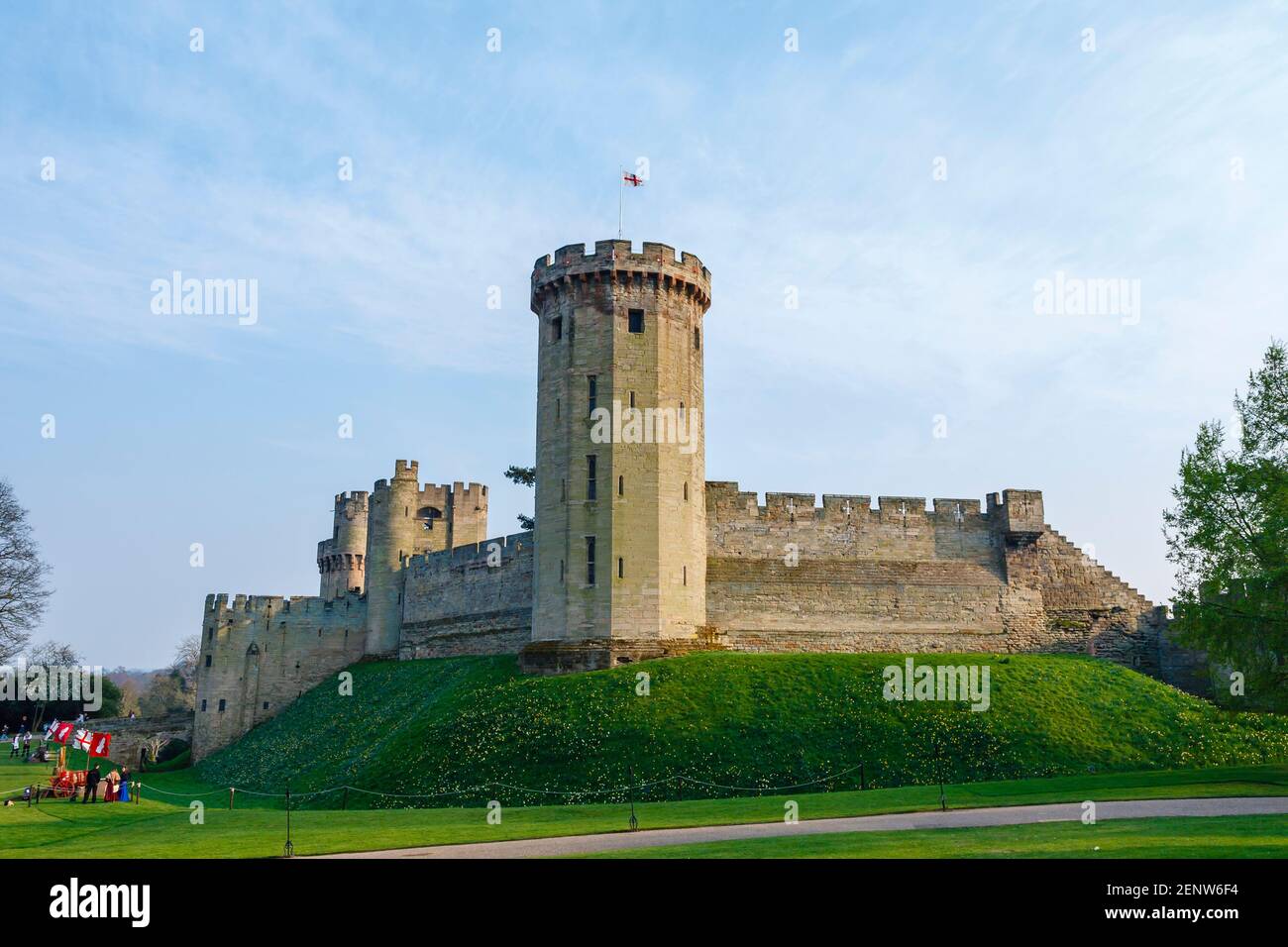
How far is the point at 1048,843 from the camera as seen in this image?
17078mm

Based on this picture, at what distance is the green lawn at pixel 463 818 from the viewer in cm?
2194

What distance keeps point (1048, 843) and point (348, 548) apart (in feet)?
190

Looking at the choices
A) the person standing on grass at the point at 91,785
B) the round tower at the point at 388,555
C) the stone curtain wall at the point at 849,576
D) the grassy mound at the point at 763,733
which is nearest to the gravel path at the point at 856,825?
the grassy mound at the point at 763,733

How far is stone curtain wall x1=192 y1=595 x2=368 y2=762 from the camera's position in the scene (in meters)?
56.3

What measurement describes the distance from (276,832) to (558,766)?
957cm

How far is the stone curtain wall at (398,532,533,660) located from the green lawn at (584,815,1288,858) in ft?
97.6

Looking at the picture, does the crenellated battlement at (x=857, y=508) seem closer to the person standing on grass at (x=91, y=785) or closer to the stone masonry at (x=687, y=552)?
the stone masonry at (x=687, y=552)

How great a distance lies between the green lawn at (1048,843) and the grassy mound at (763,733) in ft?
35.7

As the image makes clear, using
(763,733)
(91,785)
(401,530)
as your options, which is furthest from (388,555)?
(763,733)

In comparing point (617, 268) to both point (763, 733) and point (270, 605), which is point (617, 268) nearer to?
point (763, 733)

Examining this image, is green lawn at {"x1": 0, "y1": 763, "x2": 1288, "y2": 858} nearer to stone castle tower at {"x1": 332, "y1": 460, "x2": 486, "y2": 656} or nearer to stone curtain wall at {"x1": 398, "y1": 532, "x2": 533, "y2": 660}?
stone curtain wall at {"x1": 398, "y1": 532, "x2": 533, "y2": 660}

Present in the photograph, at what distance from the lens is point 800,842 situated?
18516 millimetres
